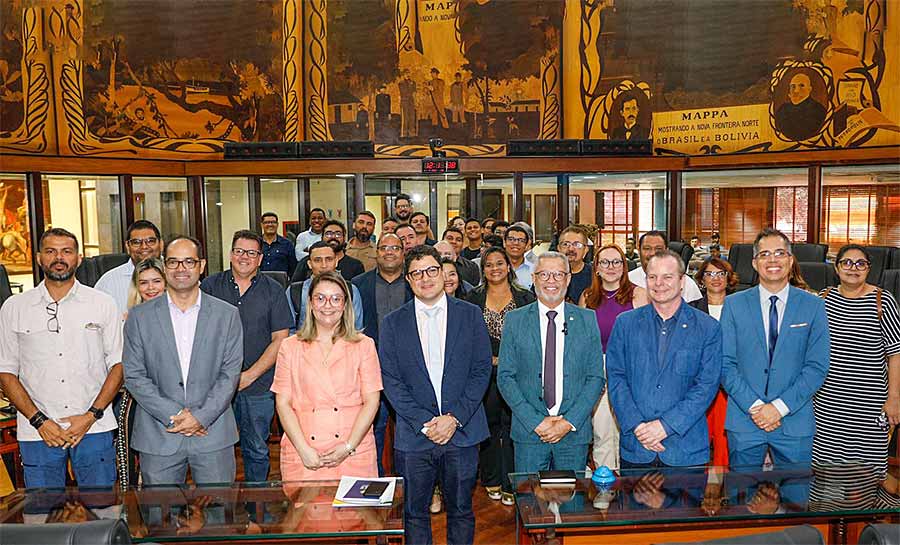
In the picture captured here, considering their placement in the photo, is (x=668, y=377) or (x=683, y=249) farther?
(x=683, y=249)

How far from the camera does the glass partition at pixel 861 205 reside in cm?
925

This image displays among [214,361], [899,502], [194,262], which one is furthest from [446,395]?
[899,502]

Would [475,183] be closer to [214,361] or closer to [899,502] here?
[214,361]

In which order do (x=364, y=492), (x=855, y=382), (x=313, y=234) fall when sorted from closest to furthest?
(x=364, y=492)
(x=855, y=382)
(x=313, y=234)

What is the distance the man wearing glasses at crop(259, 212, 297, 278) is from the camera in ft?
26.5

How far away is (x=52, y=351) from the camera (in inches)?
145

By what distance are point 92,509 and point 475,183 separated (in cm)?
780

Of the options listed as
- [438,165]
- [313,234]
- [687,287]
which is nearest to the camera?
[687,287]

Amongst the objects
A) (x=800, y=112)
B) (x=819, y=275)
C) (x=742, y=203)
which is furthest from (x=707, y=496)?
(x=800, y=112)

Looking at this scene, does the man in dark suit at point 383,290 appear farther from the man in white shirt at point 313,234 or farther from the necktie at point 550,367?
the man in white shirt at point 313,234

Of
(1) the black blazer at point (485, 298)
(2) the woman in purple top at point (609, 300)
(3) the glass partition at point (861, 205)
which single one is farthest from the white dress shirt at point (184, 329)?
(3) the glass partition at point (861, 205)

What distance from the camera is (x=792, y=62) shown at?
10203 millimetres

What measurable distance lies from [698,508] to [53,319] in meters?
3.31

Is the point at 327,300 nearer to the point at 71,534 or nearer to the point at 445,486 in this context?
the point at 445,486
